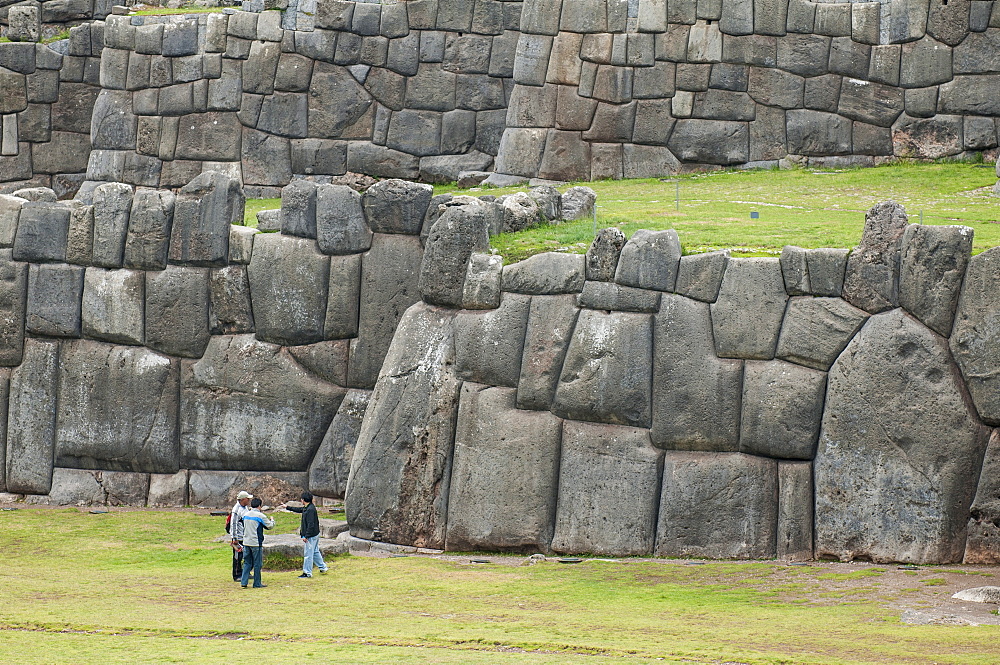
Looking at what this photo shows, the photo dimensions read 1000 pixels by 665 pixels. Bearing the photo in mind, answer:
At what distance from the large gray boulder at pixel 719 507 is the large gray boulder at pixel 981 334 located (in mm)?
2292

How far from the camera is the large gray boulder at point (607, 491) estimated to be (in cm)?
1616

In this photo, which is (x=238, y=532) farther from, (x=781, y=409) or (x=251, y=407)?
(x=781, y=409)

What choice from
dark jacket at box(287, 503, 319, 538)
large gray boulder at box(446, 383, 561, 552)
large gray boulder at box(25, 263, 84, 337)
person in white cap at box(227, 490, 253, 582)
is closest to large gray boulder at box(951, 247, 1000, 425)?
large gray boulder at box(446, 383, 561, 552)

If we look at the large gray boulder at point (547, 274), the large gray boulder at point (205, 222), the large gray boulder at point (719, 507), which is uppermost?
the large gray boulder at point (205, 222)

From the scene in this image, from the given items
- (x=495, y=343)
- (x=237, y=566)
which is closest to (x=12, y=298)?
(x=237, y=566)

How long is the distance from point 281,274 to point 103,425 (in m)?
3.49

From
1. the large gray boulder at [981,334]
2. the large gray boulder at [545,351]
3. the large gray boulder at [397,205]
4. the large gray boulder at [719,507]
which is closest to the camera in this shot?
the large gray boulder at [981,334]

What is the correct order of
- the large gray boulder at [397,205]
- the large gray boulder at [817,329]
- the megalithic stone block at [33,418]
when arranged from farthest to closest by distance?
the megalithic stone block at [33,418] → the large gray boulder at [397,205] → the large gray boulder at [817,329]

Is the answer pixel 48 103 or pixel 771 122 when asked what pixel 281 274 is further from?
pixel 48 103

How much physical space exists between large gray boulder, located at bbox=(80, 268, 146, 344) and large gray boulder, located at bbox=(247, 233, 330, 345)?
1.72 m

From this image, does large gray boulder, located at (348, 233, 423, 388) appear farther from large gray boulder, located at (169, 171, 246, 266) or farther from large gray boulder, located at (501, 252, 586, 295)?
large gray boulder, located at (501, 252, 586, 295)

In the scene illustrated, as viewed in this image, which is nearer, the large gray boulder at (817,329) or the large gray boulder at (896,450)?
the large gray boulder at (896,450)

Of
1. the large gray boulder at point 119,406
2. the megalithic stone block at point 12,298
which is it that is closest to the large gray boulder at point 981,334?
the large gray boulder at point 119,406

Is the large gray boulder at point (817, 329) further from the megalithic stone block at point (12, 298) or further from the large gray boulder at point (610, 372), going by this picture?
the megalithic stone block at point (12, 298)
